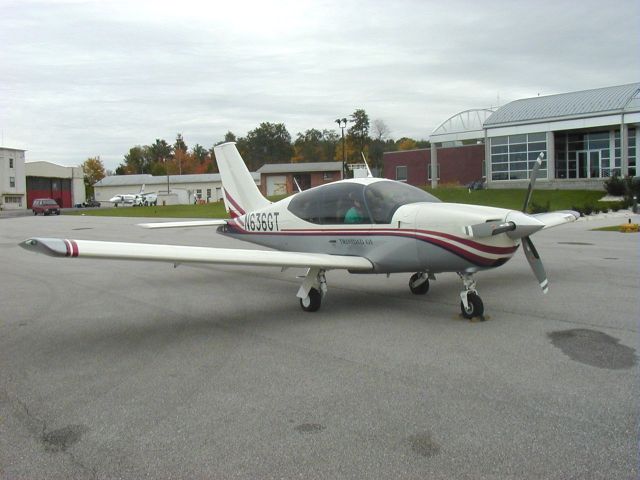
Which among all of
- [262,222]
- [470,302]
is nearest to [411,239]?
[470,302]

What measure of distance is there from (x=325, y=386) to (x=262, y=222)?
585cm

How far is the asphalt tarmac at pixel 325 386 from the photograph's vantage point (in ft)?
12.2

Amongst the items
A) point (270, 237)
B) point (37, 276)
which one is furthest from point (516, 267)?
point (37, 276)

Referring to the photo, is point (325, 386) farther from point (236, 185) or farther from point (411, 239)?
point (236, 185)

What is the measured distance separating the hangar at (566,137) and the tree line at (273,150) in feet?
153

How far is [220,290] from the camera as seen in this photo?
10.6 meters

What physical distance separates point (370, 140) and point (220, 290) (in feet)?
319

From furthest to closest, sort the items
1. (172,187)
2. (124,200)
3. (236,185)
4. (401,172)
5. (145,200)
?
(172,187) < (124,200) < (145,200) < (401,172) < (236,185)

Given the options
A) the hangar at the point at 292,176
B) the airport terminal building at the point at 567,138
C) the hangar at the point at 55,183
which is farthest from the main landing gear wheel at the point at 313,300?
the hangar at the point at 55,183

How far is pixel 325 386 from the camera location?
5.10m

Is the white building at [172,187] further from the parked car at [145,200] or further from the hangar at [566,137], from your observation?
the hangar at [566,137]

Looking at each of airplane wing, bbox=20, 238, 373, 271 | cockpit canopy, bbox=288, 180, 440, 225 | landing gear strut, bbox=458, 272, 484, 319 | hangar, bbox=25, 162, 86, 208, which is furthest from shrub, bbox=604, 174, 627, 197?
hangar, bbox=25, 162, 86, 208

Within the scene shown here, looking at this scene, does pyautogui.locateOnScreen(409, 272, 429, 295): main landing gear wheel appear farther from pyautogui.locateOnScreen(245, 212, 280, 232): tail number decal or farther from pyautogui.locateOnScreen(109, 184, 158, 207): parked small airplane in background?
pyautogui.locateOnScreen(109, 184, 158, 207): parked small airplane in background

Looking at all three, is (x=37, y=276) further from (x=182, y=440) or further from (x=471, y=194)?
(x=471, y=194)
